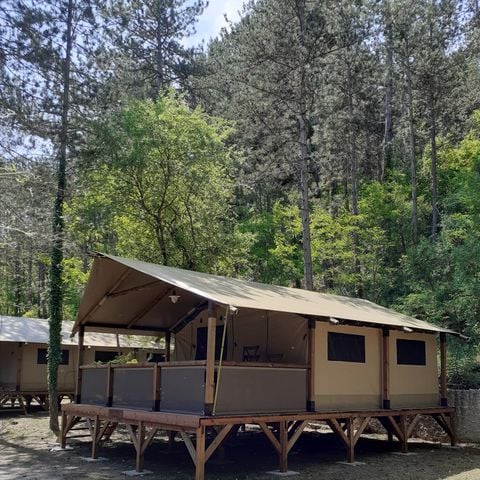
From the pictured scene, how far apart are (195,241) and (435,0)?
554 inches

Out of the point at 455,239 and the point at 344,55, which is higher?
the point at 344,55

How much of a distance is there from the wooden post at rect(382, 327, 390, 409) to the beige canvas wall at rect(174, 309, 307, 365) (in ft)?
6.45

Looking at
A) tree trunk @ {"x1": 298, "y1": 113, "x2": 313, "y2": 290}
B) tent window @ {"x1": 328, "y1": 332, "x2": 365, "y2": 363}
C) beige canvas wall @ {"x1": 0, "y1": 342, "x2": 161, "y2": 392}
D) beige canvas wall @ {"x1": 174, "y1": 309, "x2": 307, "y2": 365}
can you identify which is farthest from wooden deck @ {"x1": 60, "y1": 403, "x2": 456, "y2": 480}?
beige canvas wall @ {"x1": 0, "y1": 342, "x2": 161, "y2": 392}

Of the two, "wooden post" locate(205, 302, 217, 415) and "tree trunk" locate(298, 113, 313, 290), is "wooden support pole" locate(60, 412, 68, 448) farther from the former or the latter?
"tree trunk" locate(298, 113, 313, 290)

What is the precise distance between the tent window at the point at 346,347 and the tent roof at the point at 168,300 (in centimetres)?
44

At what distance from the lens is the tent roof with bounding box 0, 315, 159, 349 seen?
61.2 feet

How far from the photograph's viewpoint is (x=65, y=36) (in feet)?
45.9

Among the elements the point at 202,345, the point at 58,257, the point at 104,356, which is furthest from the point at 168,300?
the point at 104,356

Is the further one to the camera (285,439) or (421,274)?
(421,274)

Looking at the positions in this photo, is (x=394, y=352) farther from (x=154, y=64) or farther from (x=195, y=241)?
(x=154, y=64)

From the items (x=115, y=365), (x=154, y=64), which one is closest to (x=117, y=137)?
(x=115, y=365)

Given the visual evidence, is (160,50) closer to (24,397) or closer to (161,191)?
(161,191)

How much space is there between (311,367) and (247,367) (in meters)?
1.47

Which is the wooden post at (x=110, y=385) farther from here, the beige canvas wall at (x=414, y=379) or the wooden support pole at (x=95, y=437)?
the beige canvas wall at (x=414, y=379)
